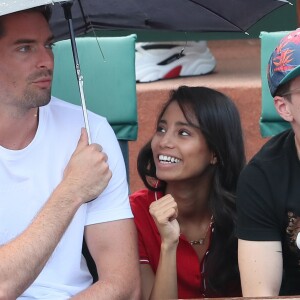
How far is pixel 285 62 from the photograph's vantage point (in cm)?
312

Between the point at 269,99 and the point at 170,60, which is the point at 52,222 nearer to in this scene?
the point at 269,99

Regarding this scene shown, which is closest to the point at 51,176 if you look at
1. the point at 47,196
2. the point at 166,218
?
the point at 47,196

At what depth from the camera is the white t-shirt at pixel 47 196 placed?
126 inches

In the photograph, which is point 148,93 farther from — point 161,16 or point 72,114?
point 72,114

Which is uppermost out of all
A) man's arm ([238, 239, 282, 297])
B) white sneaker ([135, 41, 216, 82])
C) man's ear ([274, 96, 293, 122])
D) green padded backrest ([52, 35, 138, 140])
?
white sneaker ([135, 41, 216, 82])

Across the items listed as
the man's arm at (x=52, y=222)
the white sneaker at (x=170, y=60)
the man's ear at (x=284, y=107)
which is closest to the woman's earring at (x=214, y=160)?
the man's ear at (x=284, y=107)

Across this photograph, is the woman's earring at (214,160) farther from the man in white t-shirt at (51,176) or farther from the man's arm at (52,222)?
the man's arm at (52,222)

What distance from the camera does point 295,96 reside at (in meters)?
3.14

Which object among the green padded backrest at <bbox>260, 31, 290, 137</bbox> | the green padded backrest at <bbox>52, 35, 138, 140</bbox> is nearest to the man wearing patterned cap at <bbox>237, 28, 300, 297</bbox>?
the green padded backrest at <bbox>260, 31, 290, 137</bbox>

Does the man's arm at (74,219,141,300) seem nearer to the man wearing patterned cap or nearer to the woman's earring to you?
the man wearing patterned cap

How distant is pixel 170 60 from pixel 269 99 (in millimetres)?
1586

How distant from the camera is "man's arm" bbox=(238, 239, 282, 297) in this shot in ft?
10.4

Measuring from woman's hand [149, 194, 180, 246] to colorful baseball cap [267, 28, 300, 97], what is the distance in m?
0.55

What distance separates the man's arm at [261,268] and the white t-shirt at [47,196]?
0.41 meters
